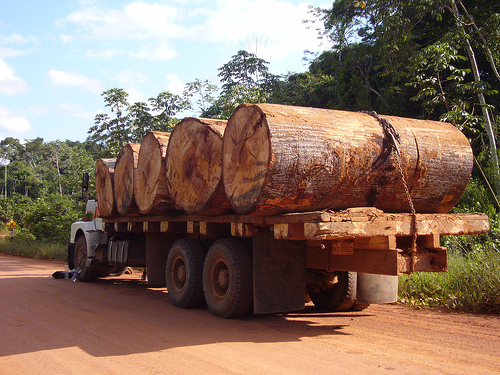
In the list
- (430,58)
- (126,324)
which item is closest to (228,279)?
(126,324)

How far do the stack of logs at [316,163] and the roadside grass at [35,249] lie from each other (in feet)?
45.3

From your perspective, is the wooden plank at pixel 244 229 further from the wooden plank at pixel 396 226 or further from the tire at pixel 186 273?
the tire at pixel 186 273

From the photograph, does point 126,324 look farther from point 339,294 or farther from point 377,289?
point 377,289

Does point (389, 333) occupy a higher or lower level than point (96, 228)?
lower

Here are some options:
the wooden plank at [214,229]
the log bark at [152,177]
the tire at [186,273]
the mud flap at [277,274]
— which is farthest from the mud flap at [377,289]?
the log bark at [152,177]

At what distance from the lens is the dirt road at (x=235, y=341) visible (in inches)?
174

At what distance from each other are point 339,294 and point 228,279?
171cm

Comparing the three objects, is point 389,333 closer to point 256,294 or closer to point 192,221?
point 256,294

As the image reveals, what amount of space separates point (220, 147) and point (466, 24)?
8.01 m

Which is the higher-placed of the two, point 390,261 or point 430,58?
point 430,58

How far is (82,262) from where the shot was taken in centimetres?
1168

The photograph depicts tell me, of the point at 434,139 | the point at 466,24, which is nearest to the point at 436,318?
the point at 434,139

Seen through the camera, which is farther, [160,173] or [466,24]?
[466,24]

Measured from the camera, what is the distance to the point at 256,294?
5.97 metres
